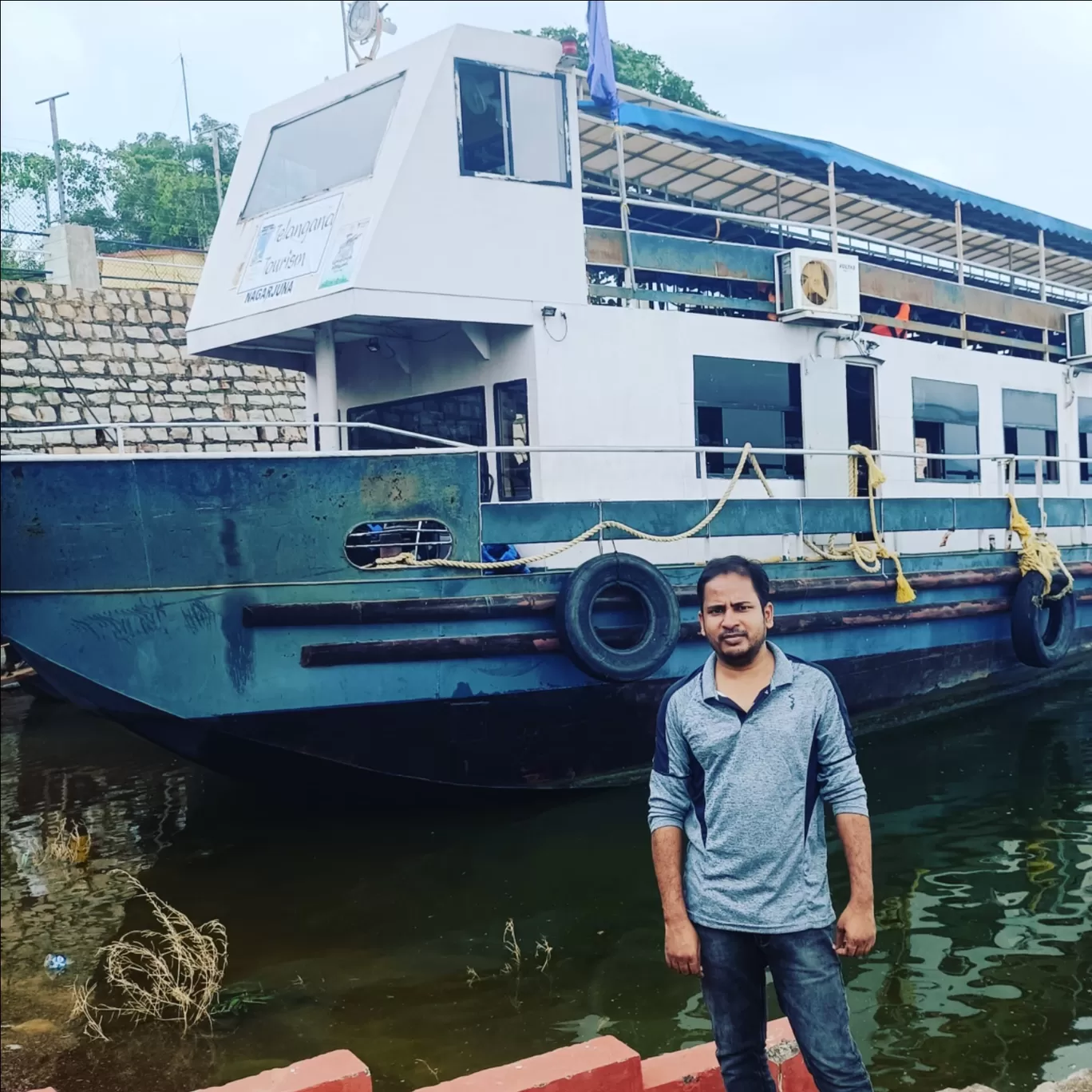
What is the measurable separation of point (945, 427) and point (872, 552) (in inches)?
99.5

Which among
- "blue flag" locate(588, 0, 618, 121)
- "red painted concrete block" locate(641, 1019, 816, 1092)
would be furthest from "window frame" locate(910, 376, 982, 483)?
"red painted concrete block" locate(641, 1019, 816, 1092)

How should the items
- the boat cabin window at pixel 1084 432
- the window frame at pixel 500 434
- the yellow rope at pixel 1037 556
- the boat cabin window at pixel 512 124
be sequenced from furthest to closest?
the boat cabin window at pixel 1084 432 → the yellow rope at pixel 1037 556 → the window frame at pixel 500 434 → the boat cabin window at pixel 512 124

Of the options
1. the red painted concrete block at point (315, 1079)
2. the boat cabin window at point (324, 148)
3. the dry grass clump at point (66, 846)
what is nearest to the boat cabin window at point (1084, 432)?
the boat cabin window at point (324, 148)

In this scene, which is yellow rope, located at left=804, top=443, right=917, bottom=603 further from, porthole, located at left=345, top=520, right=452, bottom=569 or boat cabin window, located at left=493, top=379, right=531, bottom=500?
porthole, located at left=345, top=520, right=452, bottom=569

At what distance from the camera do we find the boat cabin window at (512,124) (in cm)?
695

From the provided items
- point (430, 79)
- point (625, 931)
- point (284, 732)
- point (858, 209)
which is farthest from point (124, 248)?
point (625, 931)

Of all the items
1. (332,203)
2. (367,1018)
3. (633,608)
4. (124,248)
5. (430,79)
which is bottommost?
(367,1018)

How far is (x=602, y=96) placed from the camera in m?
7.70

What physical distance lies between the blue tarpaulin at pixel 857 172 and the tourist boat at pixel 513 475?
51 mm

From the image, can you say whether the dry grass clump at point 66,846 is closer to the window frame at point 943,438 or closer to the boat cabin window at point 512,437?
the boat cabin window at point 512,437

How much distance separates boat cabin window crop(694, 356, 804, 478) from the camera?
26.2 ft

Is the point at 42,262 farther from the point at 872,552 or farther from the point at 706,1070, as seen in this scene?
the point at 706,1070

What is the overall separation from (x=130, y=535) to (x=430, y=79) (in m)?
3.29

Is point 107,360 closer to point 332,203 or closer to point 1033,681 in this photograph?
point 332,203
